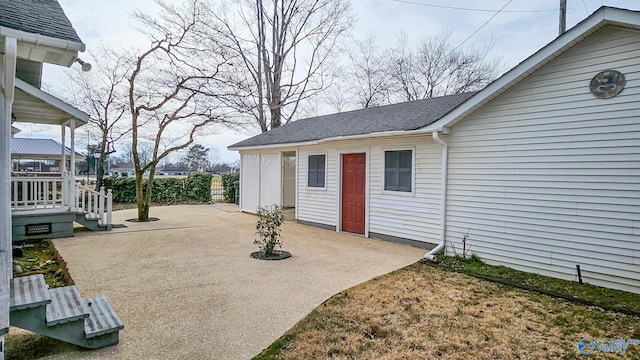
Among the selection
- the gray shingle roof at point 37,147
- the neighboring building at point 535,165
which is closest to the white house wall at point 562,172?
the neighboring building at point 535,165

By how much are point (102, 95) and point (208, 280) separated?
46.5 feet

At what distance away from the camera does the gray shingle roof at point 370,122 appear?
24.5 feet

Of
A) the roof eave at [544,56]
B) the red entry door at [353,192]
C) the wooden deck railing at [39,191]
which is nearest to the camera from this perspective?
the roof eave at [544,56]

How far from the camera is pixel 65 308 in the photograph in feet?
9.39

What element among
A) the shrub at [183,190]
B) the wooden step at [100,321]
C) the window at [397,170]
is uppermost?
the window at [397,170]

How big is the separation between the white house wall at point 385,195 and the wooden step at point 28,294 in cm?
610

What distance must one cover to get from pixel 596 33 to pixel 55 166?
3852 centimetres

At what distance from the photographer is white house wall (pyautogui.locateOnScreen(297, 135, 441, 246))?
6793 millimetres

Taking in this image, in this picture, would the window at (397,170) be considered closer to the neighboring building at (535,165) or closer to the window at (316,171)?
the neighboring building at (535,165)

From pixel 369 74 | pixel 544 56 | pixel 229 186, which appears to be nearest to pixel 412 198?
pixel 544 56

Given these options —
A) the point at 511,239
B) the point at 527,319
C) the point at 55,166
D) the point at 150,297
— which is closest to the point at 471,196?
the point at 511,239

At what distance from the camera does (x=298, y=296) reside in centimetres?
419

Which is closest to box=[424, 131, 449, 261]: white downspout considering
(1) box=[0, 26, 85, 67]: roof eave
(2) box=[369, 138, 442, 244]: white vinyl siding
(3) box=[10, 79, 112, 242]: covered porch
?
(2) box=[369, 138, 442, 244]: white vinyl siding

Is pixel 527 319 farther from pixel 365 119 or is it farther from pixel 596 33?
pixel 365 119
